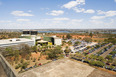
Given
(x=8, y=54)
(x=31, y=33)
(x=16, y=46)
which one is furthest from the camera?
(x=31, y=33)

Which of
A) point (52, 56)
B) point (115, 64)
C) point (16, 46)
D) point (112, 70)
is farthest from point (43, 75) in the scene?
point (16, 46)

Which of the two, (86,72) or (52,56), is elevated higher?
(86,72)

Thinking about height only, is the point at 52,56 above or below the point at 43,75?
below

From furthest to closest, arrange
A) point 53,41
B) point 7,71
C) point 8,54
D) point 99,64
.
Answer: point 53,41, point 8,54, point 99,64, point 7,71

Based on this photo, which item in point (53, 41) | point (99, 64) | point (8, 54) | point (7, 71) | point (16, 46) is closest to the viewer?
point (7, 71)

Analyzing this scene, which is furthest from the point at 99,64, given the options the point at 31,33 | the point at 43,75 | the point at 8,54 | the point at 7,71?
the point at 31,33

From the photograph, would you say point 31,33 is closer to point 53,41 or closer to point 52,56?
point 53,41

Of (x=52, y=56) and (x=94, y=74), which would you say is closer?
(x=94, y=74)

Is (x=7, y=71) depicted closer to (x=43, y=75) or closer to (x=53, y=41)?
(x=43, y=75)

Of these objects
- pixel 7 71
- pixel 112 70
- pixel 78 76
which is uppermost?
pixel 7 71

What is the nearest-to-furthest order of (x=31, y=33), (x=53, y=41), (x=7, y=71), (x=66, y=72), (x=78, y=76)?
1. (x=7, y=71)
2. (x=78, y=76)
3. (x=66, y=72)
4. (x=53, y=41)
5. (x=31, y=33)
